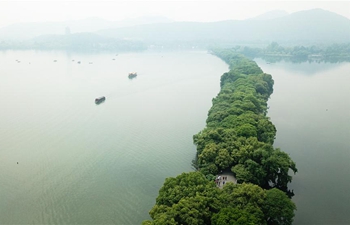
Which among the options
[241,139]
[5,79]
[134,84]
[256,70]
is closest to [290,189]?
[241,139]

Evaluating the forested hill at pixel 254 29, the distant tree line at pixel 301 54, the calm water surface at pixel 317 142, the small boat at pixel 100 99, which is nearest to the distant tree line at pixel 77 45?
the distant tree line at pixel 301 54

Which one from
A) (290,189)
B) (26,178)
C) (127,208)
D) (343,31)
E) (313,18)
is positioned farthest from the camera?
(313,18)

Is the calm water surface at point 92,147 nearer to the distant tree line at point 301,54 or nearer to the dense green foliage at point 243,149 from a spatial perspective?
the dense green foliage at point 243,149

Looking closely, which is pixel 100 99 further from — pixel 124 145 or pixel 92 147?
pixel 124 145

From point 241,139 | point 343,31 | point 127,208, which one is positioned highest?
point 343,31

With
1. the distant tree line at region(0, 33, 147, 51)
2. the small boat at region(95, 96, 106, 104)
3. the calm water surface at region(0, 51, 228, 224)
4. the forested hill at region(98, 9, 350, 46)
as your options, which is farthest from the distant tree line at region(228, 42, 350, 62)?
the forested hill at region(98, 9, 350, 46)

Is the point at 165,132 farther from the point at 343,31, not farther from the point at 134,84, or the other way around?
the point at 343,31

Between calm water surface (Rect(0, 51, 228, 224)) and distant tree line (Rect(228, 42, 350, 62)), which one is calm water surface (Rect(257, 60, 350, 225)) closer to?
calm water surface (Rect(0, 51, 228, 224))
